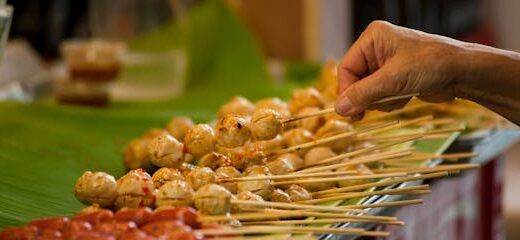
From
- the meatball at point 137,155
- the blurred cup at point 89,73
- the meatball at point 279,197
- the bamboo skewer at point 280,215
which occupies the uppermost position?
the blurred cup at point 89,73

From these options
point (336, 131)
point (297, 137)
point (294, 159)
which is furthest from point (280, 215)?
point (336, 131)

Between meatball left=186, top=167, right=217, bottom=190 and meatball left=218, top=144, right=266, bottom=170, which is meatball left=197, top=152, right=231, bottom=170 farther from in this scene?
meatball left=186, top=167, right=217, bottom=190

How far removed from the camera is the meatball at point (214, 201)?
1745 millimetres

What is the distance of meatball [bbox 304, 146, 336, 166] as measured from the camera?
2314 millimetres

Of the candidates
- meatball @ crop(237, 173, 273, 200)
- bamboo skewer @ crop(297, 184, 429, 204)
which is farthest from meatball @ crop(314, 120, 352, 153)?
meatball @ crop(237, 173, 273, 200)

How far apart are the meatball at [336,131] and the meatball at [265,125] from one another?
342 mm

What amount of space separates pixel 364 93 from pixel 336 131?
450 millimetres

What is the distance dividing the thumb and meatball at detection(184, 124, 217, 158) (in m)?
0.27

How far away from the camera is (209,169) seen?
75.8 inches

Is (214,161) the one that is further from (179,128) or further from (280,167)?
(179,128)

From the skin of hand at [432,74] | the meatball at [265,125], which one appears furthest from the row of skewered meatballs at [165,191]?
the skin of hand at [432,74]

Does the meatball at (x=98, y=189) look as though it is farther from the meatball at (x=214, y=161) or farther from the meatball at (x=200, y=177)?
the meatball at (x=214, y=161)

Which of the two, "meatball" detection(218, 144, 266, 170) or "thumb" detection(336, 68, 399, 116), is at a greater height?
"thumb" detection(336, 68, 399, 116)

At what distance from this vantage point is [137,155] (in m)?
2.63
